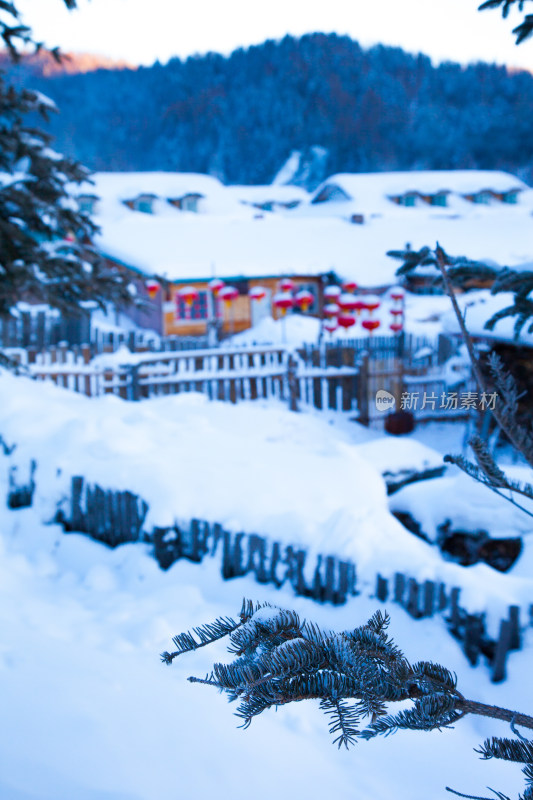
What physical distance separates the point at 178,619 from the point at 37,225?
430 cm

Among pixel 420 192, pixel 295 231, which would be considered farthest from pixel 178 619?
pixel 420 192

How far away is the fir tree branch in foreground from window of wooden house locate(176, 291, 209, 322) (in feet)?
69.9

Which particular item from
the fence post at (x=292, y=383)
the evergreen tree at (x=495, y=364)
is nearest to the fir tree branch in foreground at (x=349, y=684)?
the evergreen tree at (x=495, y=364)

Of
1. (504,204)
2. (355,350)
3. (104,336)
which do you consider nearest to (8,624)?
(355,350)

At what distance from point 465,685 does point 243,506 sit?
2081mm

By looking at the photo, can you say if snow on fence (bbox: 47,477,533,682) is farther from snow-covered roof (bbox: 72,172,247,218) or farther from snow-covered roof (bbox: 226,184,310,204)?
snow-covered roof (bbox: 226,184,310,204)

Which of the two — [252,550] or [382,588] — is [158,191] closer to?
[252,550]

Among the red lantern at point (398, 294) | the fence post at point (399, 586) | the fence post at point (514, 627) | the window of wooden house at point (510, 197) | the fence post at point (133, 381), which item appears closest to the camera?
the fence post at point (514, 627)

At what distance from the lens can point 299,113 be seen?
230 feet

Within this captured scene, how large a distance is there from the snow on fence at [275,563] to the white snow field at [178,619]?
0.08 meters

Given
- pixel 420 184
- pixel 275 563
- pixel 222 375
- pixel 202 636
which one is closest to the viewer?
pixel 202 636

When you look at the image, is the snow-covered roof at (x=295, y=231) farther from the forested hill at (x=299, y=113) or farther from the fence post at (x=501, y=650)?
the forested hill at (x=299, y=113)

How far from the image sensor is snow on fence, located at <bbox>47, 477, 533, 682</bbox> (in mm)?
3924

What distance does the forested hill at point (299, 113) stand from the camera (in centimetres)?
6475
